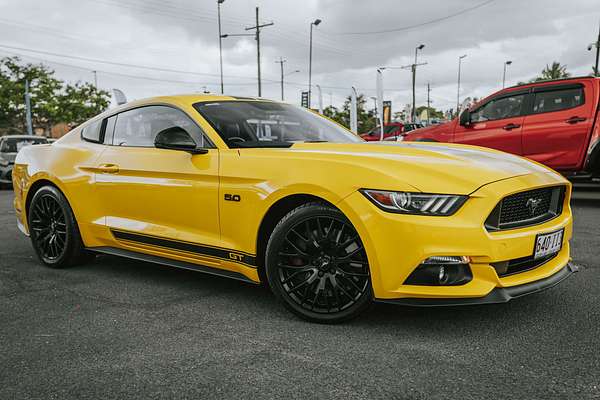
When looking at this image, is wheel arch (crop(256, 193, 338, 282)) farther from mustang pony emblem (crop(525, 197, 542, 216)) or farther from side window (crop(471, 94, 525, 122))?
side window (crop(471, 94, 525, 122))

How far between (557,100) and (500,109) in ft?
2.84

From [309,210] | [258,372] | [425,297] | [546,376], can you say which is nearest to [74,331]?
[258,372]

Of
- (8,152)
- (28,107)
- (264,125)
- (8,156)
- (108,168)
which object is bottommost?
(8,156)

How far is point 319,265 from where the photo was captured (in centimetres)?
306

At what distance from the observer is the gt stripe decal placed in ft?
11.0

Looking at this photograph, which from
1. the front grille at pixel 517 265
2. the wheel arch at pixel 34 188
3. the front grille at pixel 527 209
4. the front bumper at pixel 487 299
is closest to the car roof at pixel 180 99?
the wheel arch at pixel 34 188

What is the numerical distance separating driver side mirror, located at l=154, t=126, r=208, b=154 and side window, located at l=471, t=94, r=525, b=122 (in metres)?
6.53

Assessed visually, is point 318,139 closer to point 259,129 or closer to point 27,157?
point 259,129

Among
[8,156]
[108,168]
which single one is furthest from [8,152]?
[108,168]

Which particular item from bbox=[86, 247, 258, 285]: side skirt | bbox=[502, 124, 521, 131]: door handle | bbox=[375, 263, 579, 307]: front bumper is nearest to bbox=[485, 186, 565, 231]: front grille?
bbox=[375, 263, 579, 307]: front bumper

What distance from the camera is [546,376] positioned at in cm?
236

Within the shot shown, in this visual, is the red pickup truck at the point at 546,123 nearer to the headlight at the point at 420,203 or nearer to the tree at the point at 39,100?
the headlight at the point at 420,203

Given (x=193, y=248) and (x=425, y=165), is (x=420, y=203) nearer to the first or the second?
(x=425, y=165)

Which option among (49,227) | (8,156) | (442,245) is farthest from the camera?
(8,156)
